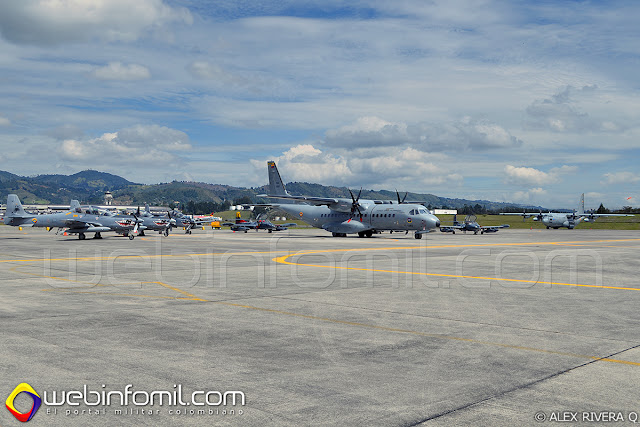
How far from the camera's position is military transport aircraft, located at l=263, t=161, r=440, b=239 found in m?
52.0

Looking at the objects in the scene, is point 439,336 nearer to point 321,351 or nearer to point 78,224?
point 321,351

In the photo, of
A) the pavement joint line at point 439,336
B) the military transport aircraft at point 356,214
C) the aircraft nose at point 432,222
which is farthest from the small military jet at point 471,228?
the pavement joint line at point 439,336

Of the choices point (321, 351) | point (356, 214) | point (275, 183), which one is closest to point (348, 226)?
point (356, 214)

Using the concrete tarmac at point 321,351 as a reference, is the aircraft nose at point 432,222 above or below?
above

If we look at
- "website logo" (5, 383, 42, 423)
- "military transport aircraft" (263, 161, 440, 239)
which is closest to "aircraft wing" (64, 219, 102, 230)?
"military transport aircraft" (263, 161, 440, 239)

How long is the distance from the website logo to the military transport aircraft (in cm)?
4625

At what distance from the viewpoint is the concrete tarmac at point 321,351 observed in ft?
20.3

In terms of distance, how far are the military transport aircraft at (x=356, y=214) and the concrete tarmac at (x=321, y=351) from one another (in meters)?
33.1

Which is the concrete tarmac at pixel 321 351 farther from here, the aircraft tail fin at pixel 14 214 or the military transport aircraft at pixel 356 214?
the aircraft tail fin at pixel 14 214

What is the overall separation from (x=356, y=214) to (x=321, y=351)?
4827 centimetres

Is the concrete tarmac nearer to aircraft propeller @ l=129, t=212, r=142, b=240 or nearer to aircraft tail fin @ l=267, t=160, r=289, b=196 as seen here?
aircraft propeller @ l=129, t=212, r=142, b=240

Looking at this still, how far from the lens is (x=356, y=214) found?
187ft

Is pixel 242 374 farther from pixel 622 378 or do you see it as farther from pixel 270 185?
pixel 270 185

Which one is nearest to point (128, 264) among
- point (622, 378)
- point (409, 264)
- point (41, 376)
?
point (409, 264)
